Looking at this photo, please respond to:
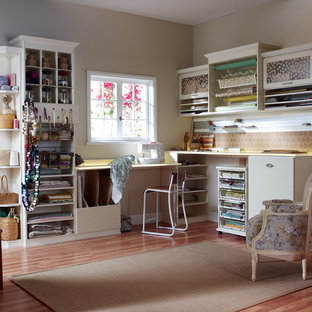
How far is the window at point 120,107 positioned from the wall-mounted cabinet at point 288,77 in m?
1.87

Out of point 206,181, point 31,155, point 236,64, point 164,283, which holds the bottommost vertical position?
point 164,283

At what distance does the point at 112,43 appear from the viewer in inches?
255

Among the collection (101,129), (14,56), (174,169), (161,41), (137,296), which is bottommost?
(137,296)

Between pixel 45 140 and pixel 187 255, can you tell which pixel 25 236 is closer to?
pixel 45 140

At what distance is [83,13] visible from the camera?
6188 mm

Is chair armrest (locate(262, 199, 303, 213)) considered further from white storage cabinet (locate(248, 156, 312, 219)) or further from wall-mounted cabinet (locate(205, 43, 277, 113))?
wall-mounted cabinet (locate(205, 43, 277, 113))

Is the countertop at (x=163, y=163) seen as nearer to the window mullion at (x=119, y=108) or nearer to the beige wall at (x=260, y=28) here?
the window mullion at (x=119, y=108)

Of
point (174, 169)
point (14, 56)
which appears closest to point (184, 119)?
point (174, 169)

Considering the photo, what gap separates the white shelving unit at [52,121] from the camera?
17.8 ft

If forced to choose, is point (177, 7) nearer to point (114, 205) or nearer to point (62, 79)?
point (62, 79)

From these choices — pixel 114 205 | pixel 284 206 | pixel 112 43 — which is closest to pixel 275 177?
pixel 284 206

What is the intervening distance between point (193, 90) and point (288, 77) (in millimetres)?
1776

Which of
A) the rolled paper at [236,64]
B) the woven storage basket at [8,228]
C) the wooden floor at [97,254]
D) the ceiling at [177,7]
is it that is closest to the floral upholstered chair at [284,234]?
the wooden floor at [97,254]

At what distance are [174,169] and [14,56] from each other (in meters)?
2.65
